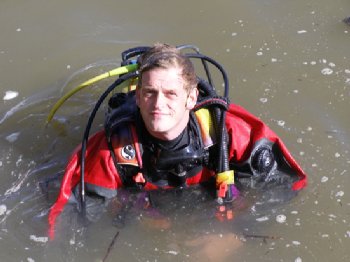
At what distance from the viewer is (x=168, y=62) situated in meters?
3.29

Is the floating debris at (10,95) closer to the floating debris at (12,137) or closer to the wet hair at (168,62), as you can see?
the floating debris at (12,137)

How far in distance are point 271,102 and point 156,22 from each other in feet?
5.82

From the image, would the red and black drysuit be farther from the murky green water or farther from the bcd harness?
the murky green water

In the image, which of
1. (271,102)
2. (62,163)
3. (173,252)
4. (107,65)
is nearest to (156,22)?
(107,65)

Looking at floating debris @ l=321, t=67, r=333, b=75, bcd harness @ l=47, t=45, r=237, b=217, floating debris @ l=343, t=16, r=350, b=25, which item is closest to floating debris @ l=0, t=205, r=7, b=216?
bcd harness @ l=47, t=45, r=237, b=217

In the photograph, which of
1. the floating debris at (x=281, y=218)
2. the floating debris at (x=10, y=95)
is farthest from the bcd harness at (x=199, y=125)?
the floating debris at (x=10, y=95)

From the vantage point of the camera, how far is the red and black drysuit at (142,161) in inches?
145

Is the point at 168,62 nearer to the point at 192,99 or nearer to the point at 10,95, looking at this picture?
the point at 192,99

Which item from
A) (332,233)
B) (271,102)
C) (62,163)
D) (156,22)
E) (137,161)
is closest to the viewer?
(137,161)

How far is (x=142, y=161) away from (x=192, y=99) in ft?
1.88

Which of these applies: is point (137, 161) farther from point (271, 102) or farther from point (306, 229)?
point (271, 102)

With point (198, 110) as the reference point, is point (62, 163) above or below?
below

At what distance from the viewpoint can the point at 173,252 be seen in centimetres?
388

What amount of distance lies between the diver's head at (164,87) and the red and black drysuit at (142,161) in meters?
0.31
